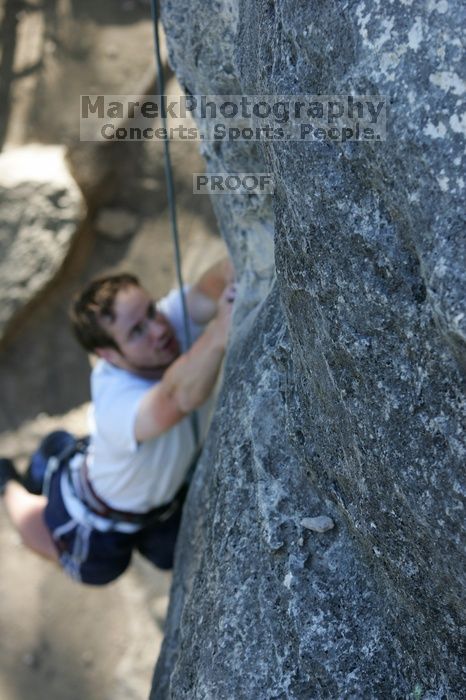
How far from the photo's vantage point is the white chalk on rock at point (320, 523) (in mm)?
1012

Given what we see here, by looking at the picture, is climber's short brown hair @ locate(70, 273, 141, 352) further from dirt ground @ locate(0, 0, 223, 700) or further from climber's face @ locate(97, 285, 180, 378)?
dirt ground @ locate(0, 0, 223, 700)

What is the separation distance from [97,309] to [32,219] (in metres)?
1.37

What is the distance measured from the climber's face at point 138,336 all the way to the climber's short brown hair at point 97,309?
0.03 feet

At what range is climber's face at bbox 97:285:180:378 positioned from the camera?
1684mm

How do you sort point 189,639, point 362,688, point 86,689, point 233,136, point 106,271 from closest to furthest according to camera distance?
1. point 362,688
2. point 189,639
3. point 233,136
4. point 86,689
5. point 106,271

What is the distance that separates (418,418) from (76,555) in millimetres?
1297

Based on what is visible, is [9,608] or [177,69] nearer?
[177,69]

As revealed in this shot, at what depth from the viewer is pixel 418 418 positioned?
0.79 metres

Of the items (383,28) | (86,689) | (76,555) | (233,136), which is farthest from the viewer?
(86,689)

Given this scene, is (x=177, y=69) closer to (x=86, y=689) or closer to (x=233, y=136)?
(x=233, y=136)

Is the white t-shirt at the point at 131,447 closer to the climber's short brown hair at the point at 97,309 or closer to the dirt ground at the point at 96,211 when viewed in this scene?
the climber's short brown hair at the point at 97,309

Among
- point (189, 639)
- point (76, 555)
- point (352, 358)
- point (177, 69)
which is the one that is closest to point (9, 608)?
point (76, 555)

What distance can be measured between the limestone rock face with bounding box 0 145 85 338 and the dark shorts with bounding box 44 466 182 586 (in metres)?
1.23

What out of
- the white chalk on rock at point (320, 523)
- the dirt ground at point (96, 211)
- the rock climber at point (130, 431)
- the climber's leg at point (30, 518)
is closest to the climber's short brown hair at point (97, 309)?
the rock climber at point (130, 431)
